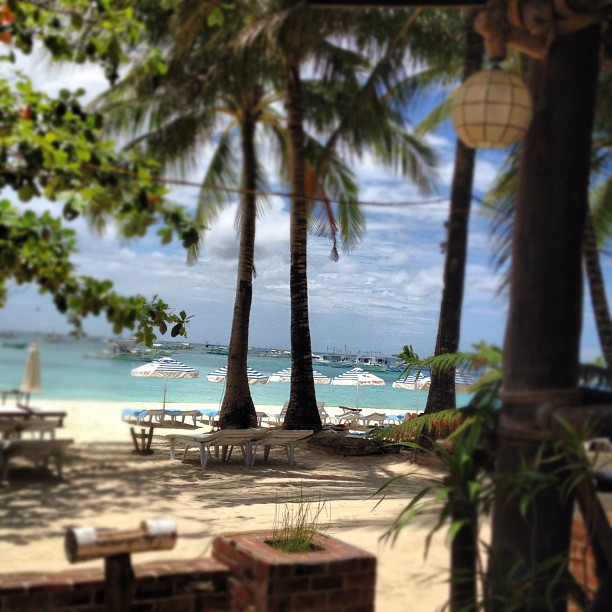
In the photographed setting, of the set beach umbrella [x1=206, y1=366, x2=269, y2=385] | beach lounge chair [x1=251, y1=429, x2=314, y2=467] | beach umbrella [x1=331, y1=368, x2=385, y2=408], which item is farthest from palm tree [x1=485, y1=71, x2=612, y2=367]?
beach umbrella [x1=331, y1=368, x2=385, y2=408]

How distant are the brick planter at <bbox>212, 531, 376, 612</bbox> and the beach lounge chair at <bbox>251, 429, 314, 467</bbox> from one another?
506 centimetres

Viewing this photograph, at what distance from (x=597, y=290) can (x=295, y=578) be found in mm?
1498

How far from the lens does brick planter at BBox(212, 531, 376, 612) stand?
9.57 ft

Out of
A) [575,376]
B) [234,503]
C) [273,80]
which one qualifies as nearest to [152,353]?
[273,80]

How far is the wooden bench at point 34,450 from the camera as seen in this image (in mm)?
2584

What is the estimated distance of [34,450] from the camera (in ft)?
8.61

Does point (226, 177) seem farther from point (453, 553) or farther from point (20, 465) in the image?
point (453, 553)

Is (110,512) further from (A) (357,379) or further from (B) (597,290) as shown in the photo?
(A) (357,379)

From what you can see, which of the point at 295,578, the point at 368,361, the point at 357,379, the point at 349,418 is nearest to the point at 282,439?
the point at 368,361

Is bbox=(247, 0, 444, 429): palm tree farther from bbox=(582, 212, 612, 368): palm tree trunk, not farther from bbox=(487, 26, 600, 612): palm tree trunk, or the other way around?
bbox=(582, 212, 612, 368): palm tree trunk

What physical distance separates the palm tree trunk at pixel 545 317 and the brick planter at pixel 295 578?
0.51m

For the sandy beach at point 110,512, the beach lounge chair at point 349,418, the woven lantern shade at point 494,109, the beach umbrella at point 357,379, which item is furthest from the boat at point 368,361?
the beach umbrella at point 357,379

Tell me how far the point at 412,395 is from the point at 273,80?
21.2 meters

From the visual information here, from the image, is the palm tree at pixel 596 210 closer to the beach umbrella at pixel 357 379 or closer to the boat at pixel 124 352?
the boat at pixel 124 352
